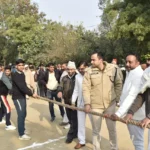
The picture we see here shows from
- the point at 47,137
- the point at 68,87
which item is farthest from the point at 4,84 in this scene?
the point at 68,87

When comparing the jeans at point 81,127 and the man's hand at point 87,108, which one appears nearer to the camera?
the man's hand at point 87,108

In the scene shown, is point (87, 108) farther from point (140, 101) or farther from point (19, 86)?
point (19, 86)

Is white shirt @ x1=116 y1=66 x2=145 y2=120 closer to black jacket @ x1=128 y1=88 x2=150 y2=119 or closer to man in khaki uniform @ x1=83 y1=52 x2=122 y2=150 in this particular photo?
black jacket @ x1=128 y1=88 x2=150 y2=119

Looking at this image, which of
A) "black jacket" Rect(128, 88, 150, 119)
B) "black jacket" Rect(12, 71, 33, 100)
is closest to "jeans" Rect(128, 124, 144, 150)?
"black jacket" Rect(128, 88, 150, 119)

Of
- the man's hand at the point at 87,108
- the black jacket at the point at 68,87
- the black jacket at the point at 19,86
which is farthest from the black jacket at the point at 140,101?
the black jacket at the point at 19,86

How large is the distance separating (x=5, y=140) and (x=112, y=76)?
2.97m

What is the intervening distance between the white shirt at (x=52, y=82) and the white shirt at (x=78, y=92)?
8.33 feet

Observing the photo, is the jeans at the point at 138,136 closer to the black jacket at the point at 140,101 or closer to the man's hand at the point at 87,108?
the black jacket at the point at 140,101

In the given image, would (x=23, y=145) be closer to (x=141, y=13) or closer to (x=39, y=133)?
(x=39, y=133)

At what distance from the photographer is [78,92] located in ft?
19.7

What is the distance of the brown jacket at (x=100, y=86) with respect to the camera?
4996mm

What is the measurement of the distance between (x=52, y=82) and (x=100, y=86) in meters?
3.83

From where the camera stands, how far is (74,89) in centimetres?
616

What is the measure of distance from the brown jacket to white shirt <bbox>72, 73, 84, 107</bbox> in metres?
0.82
